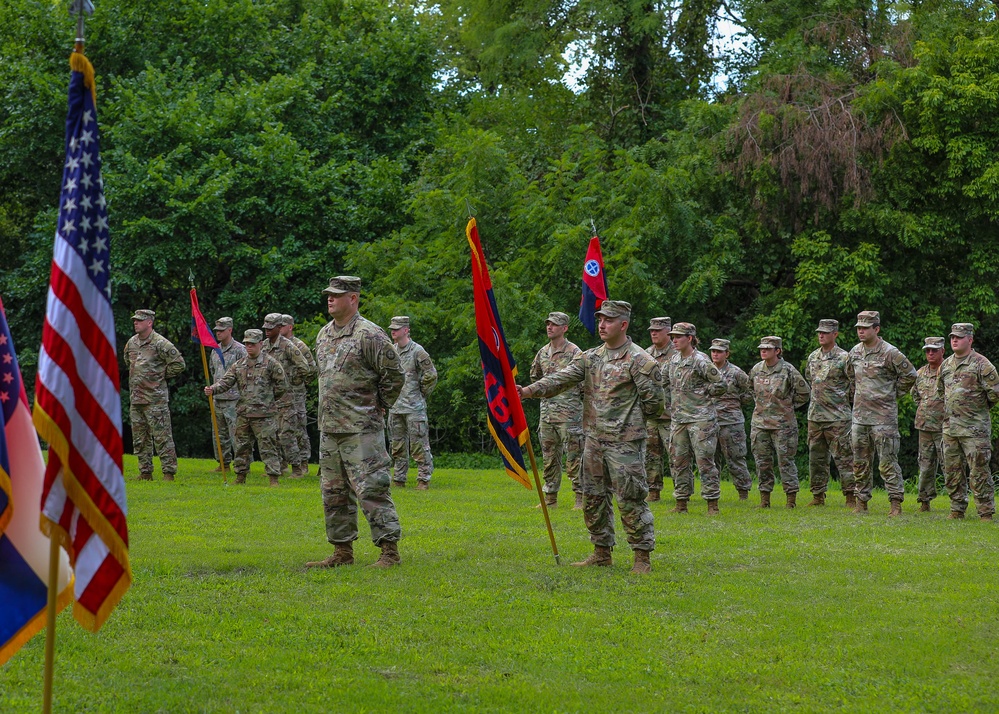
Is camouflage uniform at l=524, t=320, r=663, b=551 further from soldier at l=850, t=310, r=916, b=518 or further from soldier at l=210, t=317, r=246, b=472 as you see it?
soldier at l=210, t=317, r=246, b=472

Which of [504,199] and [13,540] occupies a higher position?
[504,199]

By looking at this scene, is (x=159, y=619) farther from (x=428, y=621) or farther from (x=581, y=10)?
(x=581, y=10)

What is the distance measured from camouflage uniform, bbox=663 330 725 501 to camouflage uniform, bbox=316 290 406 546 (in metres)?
6.17

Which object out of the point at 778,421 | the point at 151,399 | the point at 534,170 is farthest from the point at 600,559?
the point at 534,170

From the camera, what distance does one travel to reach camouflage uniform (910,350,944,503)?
648 inches

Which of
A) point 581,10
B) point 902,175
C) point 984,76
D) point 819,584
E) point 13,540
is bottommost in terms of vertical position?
point 819,584

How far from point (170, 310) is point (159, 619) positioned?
2304 centimetres

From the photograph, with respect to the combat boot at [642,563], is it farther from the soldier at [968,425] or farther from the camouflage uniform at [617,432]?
the soldier at [968,425]

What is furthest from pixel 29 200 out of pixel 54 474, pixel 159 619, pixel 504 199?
pixel 54 474

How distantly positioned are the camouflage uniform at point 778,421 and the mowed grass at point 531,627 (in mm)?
3515

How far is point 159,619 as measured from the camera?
852cm

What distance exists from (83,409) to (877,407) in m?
12.6

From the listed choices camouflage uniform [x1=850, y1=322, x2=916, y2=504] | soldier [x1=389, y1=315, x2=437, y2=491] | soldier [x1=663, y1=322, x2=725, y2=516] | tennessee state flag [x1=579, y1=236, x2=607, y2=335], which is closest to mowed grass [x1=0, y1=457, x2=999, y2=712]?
soldier [x1=663, y1=322, x2=725, y2=516]

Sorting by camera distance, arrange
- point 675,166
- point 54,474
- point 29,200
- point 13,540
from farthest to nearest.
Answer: point 29,200
point 675,166
point 13,540
point 54,474
